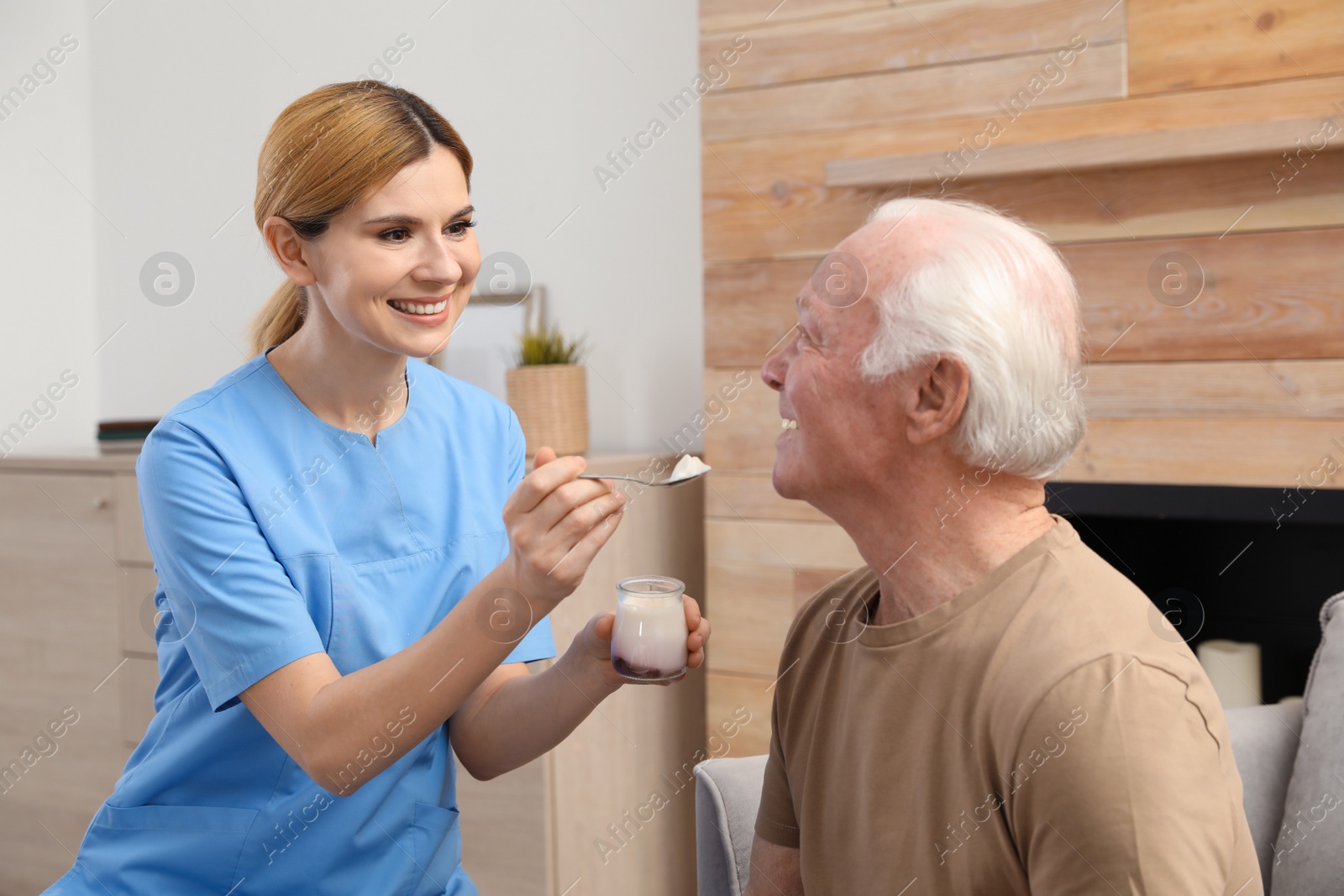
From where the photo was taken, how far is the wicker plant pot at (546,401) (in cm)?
253

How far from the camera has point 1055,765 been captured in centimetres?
92

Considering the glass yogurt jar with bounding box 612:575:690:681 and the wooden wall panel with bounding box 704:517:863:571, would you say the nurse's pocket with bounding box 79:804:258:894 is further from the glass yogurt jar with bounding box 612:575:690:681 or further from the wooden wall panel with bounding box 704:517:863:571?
the wooden wall panel with bounding box 704:517:863:571

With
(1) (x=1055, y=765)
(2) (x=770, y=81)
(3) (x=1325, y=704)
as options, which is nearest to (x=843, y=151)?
(2) (x=770, y=81)

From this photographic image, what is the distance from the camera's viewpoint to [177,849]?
133 centimetres

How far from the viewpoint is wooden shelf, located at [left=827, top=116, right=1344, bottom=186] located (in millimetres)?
1831

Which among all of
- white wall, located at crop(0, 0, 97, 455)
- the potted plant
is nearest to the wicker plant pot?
the potted plant

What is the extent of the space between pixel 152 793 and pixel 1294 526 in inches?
76.3

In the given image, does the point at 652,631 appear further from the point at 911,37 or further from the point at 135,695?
the point at 135,695

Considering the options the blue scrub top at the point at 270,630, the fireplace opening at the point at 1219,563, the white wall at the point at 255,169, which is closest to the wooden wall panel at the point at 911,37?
the white wall at the point at 255,169

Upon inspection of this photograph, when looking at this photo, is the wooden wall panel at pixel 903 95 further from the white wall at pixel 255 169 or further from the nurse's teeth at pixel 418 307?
the nurse's teeth at pixel 418 307

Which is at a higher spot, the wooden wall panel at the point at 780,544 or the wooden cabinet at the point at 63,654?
the wooden wall panel at the point at 780,544

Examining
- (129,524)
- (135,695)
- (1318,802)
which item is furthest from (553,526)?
(135,695)

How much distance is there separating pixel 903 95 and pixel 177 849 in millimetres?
1769

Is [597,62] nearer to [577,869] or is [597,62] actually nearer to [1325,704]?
[577,869]
